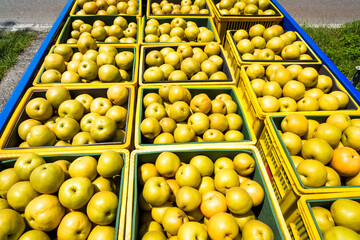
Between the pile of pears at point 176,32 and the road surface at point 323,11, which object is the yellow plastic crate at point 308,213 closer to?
the pile of pears at point 176,32

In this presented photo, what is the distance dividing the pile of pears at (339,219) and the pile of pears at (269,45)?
8.52 feet

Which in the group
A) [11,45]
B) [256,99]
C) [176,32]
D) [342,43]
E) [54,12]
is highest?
[176,32]

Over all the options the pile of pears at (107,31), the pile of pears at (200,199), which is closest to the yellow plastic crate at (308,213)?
the pile of pears at (200,199)

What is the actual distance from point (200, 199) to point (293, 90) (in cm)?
211

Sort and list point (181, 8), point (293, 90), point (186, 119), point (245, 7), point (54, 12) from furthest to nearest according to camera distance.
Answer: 1. point (54, 12)
2. point (181, 8)
3. point (245, 7)
4. point (293, 90)
5. point (186, 119)

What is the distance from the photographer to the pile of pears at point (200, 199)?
182 centimetres

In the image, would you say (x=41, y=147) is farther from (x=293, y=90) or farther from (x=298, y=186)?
(x=293, y=90)

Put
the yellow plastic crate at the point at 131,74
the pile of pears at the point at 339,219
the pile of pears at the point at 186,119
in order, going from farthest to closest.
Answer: the yellow plastic crate at the point at 131,74 → the pile of pears at the point at 186,119 → the pile of pears at the point at 339,219

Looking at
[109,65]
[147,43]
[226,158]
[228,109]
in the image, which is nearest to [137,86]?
[109,65]

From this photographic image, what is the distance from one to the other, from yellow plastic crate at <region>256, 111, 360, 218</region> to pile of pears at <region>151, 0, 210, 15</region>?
11.3 ft

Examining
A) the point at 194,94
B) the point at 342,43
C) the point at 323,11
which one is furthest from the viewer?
the point at 323,11

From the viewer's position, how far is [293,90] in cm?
311

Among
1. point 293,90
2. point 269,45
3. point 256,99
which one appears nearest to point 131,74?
point 256,99

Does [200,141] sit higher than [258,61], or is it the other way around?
[258,61]
